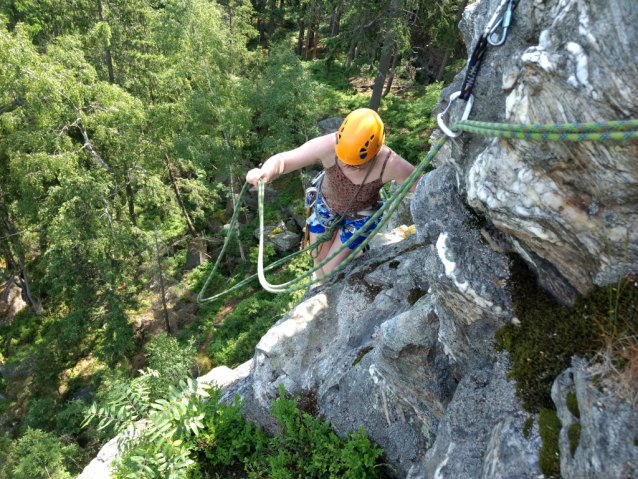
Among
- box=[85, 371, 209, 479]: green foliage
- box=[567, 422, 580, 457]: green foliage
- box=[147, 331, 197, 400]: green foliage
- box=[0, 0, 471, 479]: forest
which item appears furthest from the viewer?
box=[0, 0, 471, 479]: forest

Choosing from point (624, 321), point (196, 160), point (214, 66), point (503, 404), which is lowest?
point (196, 160)

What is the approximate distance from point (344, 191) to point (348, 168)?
335mm

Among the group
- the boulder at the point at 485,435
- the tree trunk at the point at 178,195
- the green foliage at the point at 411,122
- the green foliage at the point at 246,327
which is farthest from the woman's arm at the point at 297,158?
the tree trunk at the point at 178,195

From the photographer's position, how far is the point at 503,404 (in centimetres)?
227

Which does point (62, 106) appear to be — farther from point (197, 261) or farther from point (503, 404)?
point (503, 404)

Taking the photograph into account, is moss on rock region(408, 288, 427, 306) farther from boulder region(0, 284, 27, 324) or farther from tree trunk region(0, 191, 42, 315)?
boulder region(0, 284, 27, 324)

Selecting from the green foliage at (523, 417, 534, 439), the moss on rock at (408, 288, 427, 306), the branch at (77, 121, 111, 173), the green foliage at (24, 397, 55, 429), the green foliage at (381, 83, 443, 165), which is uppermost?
the green foliage at (523, 417, 534, 439)

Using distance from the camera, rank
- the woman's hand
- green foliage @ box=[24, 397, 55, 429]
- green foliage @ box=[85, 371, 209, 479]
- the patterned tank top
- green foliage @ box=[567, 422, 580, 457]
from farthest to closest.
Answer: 1. green foliage @ box=[24, 397, 55, 429]
2. the patterned tank top
3. the woman's hand
4. green foliage @ box=[85, 371, 209, 479]
5. green foliage @ box=[567, 422, 580, 457]

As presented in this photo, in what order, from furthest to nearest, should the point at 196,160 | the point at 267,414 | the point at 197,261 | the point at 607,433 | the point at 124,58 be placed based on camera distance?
Answer: 1. the point at 197,261
2. the point at 124,58
3. the point at 196,160
4. the point at 267,414
5. the point at 607,433

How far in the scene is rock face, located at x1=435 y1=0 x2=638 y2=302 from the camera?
1.48 m

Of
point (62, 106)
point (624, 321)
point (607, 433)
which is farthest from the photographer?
point (62, 106)

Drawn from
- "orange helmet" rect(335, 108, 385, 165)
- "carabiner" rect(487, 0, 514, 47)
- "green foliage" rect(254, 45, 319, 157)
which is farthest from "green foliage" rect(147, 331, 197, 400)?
"green foliage" rect(254, 45, 319, 157)

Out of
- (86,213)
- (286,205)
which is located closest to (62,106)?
(86,213)

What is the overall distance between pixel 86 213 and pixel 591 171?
1345 centimetres
